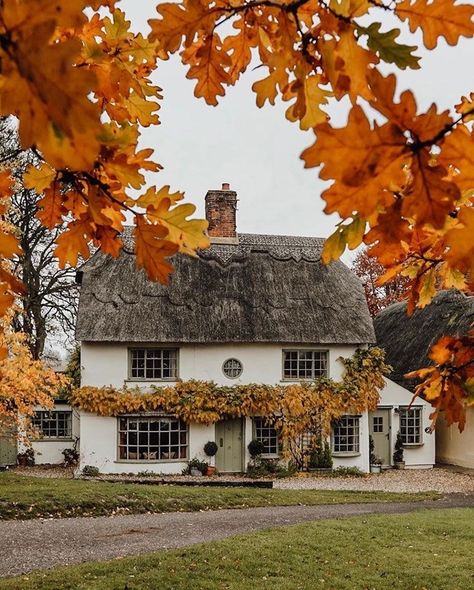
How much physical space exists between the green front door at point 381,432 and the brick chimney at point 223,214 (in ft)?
24.7

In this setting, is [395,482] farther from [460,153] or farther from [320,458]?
[460,153]

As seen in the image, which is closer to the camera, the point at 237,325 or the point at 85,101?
the point at 85,101

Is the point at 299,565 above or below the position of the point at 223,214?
below

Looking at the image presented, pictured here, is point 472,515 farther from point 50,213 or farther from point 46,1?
point 46,1

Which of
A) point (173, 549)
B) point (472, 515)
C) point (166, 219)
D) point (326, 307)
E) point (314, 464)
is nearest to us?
point (166, 219)

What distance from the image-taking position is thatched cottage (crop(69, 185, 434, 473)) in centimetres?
1850

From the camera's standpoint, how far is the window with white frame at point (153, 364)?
1889cm

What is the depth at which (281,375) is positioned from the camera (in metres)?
19.3

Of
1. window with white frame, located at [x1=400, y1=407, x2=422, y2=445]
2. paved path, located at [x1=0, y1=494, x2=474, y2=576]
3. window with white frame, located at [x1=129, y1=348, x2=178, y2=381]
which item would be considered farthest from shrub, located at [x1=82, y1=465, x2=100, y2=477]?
window with white frame, located at [x1=400, y1=407, x2=422, y2=445]

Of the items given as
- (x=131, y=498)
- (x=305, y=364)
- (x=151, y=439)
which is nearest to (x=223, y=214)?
(x=305, y=364)

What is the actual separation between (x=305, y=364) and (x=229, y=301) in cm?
302

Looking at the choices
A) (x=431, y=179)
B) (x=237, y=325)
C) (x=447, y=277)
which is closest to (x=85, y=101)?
(x=431, y=179)

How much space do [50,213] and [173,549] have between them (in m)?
8.24

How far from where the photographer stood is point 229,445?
1886 cm
